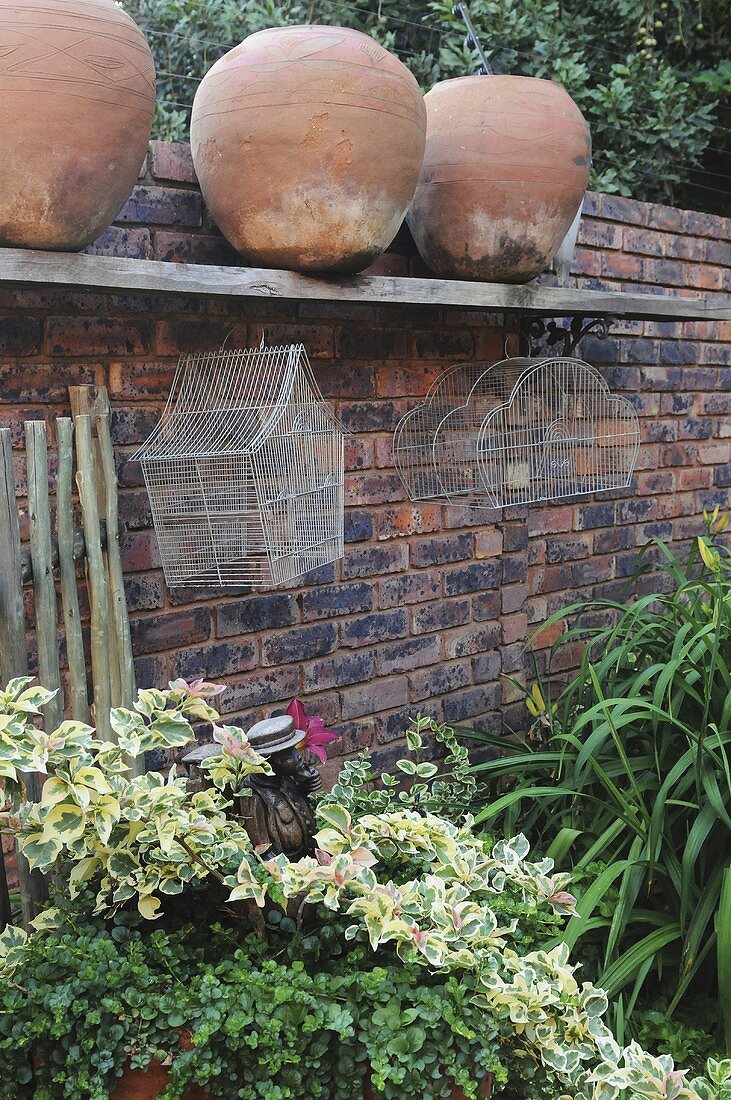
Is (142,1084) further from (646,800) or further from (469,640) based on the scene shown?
(469,640)

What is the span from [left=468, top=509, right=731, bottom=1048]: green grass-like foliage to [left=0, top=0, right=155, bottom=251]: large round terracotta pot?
1.43 meters

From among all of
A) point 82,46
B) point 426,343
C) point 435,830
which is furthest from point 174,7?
point 435,830

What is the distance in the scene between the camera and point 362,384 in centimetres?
224

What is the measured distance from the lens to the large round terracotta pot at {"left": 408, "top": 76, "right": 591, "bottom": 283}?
2.08m

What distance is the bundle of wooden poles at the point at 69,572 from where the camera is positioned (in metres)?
1.56

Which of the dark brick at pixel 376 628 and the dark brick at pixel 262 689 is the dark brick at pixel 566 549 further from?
the dark brick at pixel 262 689

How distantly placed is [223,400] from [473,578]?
0.94 m

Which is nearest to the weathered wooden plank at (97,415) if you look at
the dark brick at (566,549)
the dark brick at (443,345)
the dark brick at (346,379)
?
the dark brick at (346,379)

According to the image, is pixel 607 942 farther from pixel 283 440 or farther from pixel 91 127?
pixel 91 127

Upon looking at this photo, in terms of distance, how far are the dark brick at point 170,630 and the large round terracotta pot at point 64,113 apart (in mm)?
715

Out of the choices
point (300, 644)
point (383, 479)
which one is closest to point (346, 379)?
point (383, 479)

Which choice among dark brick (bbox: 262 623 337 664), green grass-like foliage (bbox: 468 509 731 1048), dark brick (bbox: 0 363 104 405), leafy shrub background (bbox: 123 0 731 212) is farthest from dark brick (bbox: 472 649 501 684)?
leafy shrub background (bbox: 123 0 731 212)

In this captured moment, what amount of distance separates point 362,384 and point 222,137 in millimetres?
646

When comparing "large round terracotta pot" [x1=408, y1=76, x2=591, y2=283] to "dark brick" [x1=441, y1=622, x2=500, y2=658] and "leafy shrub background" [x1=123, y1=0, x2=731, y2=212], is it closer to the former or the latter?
"dark brick" [x1=441, y1=622, x2=500, y2=658]
